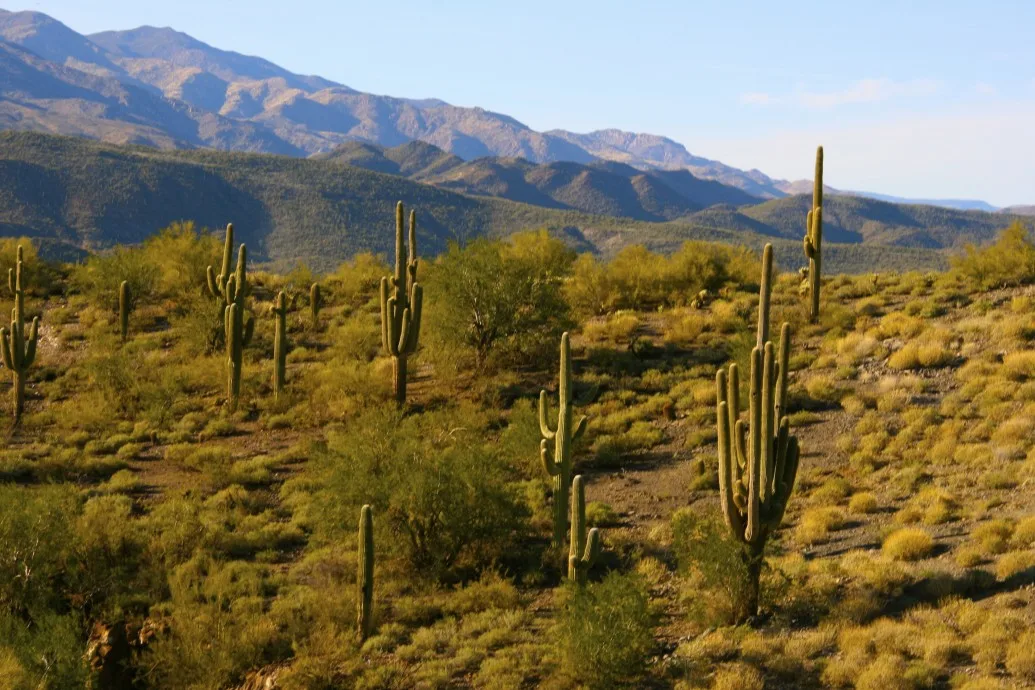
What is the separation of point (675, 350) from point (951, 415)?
30.1 feet

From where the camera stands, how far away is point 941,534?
1545 centimetres

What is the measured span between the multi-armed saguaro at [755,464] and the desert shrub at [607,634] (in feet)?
5.54

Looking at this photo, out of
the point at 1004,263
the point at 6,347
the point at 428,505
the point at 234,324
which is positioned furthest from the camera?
the point at 1004,263

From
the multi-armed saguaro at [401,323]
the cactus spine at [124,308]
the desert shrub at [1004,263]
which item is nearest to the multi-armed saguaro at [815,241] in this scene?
the desert shrub at [1004,263]

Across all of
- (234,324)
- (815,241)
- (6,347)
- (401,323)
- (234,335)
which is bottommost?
(6,347)

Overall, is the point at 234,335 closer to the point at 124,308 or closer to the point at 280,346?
the point at 280,346

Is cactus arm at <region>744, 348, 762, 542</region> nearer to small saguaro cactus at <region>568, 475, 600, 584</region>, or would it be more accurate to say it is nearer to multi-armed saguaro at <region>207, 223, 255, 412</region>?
small saguaro cactus at <region>568, 475, 600, 584</region>

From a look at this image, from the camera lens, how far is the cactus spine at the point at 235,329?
25484 mm

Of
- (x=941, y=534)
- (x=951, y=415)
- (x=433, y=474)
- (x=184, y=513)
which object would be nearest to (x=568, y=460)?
(x=433, y=474)

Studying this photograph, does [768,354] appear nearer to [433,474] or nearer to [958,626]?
[958,626]

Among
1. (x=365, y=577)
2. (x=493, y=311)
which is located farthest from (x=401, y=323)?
(x=365, y=577)

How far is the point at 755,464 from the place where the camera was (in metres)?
13.3

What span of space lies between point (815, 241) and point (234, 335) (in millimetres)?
15581

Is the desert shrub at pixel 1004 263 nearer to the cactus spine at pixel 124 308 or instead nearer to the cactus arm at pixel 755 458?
the cactus arm at pixel 755 458
